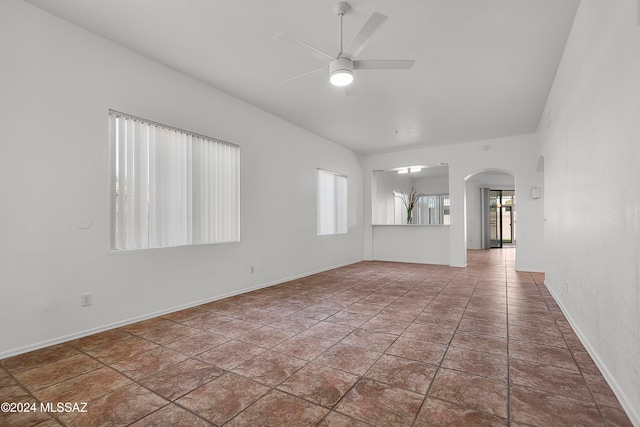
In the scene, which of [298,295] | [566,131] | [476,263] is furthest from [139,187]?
[476,263]

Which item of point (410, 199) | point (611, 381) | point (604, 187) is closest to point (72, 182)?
point (604, 187)

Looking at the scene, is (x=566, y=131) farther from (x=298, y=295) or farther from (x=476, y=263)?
(x=476, y=263)

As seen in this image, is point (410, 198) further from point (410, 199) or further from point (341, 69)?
point (341, 69)

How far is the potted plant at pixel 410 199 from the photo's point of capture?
9.00 metres

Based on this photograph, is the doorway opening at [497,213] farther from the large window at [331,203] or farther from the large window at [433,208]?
the large window at [331,203]

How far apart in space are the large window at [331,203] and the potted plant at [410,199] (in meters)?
2.47

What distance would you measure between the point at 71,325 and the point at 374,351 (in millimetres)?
2815

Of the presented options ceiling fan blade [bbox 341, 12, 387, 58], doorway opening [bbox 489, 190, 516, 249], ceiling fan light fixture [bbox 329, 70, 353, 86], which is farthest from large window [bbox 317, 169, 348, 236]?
doorway opening [bbox 489, 190, 516, 249]

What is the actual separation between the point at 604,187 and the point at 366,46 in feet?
7.95

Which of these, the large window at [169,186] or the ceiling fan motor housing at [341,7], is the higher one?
the ceiling fan motor housing at [341,7]

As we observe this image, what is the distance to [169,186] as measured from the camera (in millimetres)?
3711

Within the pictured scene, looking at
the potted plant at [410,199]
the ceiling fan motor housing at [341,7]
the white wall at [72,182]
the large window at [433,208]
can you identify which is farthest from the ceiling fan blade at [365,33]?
the large window at [433,208]

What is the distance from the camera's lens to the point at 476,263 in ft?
25.7

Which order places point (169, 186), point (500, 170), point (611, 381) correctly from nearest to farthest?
point (611, 381)
point (169, 186)
point (500, 170)
